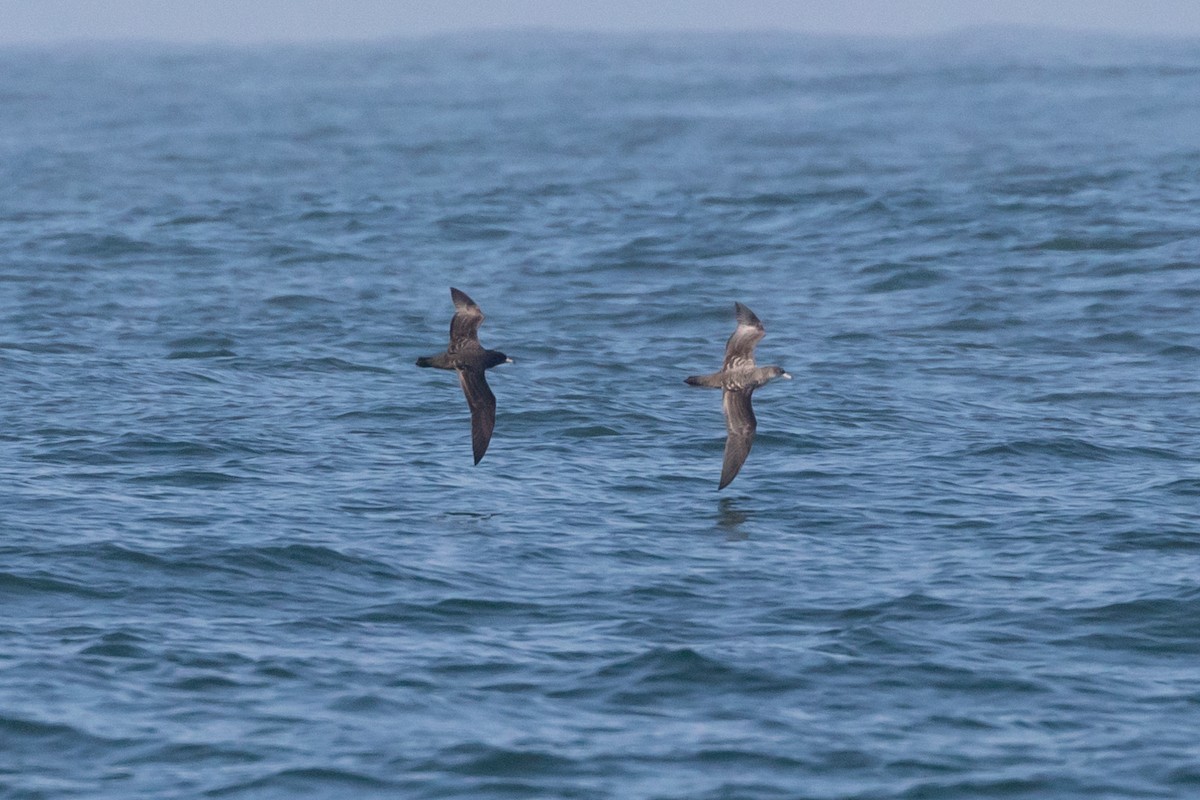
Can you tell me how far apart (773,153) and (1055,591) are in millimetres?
36422

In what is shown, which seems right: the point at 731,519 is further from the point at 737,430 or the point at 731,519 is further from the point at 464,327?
the point at 464,327

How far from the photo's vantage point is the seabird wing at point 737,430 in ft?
64.6

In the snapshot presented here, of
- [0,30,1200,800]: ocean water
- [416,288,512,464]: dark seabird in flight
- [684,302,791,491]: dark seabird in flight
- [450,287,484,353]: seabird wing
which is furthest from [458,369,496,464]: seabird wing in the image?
[684,302,791,491]: dark seabird in flight

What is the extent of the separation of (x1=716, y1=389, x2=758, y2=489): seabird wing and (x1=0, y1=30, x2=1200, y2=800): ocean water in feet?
1.47

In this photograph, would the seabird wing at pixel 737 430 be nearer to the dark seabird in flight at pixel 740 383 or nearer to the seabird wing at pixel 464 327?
the dark seabird in flight at pixel 740 383

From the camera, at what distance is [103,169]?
5081 cm

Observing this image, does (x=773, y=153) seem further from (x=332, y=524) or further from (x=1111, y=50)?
(x=1111, y=50)

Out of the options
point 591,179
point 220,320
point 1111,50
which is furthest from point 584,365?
point 1111,50

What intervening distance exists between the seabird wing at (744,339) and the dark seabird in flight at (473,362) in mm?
2446

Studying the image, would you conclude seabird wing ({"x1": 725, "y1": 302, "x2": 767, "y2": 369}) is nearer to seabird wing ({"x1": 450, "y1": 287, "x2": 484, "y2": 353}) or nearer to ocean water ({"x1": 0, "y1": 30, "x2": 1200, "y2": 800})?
ocean water ({"x1": 0, "y1": 30, "x2": 1200, "y2": 800})

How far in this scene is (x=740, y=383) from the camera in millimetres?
19844

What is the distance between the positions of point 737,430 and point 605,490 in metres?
1.67

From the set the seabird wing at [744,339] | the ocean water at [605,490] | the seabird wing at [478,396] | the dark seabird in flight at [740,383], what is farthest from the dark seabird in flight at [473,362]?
the seabird wing at [744,339]

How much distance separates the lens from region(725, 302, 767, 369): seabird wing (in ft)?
64.9
